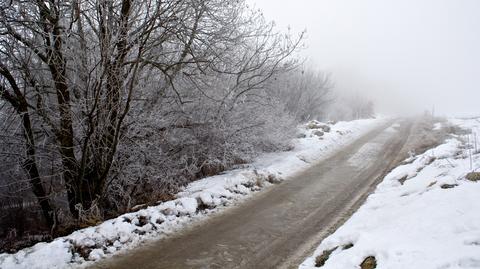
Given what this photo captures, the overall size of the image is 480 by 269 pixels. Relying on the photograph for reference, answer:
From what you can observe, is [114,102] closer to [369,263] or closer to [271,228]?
[271,228]

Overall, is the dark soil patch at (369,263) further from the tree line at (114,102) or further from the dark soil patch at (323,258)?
the tree line at (114,102)

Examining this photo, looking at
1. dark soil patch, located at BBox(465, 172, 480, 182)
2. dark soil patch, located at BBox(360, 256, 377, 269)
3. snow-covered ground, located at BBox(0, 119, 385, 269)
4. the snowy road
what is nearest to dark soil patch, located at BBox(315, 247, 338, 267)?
the snowy road

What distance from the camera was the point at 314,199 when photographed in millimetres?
9258

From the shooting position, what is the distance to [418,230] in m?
5.25

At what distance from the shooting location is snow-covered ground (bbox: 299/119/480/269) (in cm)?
433

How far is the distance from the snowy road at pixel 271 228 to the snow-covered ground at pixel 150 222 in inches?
13.2

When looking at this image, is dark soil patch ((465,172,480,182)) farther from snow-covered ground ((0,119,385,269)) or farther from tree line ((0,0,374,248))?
tree line ((0,0,374,248))

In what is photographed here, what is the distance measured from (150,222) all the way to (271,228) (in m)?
2.39

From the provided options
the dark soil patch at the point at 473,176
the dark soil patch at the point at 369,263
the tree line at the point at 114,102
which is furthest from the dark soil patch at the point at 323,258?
the tree line at the point at 114,102

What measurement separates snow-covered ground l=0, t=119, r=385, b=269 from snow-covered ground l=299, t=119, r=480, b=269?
3048 mm

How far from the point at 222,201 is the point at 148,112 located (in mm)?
3216

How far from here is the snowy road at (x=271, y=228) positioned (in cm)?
588

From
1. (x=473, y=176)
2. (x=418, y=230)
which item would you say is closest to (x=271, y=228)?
(x=418, y=230)

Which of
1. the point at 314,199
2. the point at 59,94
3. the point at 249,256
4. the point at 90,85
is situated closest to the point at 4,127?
the point at 59,94
